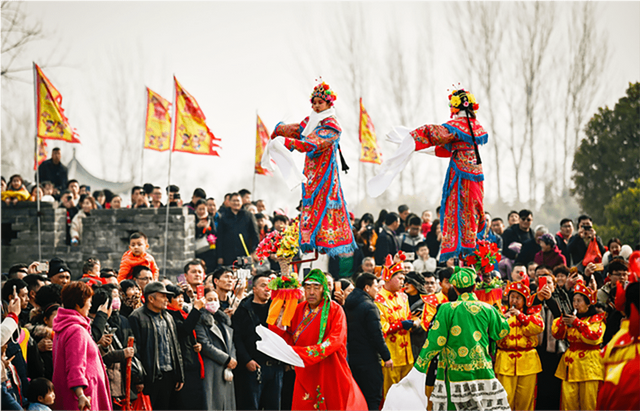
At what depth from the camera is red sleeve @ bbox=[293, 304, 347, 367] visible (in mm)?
5797

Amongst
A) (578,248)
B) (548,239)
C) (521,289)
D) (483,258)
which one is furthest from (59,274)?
(578,248)

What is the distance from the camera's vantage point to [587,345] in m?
7.27

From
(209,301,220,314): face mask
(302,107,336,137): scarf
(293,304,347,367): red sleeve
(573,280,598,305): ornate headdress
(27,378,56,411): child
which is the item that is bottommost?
(27,378,56,411): child

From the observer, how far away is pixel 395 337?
7.55 m

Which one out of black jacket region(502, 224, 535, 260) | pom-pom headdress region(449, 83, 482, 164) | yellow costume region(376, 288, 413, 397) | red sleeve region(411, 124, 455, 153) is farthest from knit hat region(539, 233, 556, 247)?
red sleeve region(411, 124, 455, 153)

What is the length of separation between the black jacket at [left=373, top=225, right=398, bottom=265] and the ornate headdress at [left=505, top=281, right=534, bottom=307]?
2.56 metres

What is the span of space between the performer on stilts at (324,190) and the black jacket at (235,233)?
4.40 meters

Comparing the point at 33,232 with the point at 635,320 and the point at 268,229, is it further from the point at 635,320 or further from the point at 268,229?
the point at 635,320

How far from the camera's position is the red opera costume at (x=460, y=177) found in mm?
5746

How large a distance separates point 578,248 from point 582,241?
12 cm

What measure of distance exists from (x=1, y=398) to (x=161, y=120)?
7518mm

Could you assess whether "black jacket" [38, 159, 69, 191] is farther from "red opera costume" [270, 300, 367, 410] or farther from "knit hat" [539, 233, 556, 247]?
"knit hat" [539, 233, 556, 247]

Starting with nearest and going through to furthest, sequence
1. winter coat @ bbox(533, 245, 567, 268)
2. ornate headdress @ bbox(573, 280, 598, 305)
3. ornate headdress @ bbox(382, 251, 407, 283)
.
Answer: ornate headdress @ bbox(573, 280, 598, 305) → ornate headdress @ bbox(382, 251, 407, 283) → winter coat @ bbox(533, 245, 567, 268)

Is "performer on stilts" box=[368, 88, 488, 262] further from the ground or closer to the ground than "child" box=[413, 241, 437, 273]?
further from the ground
